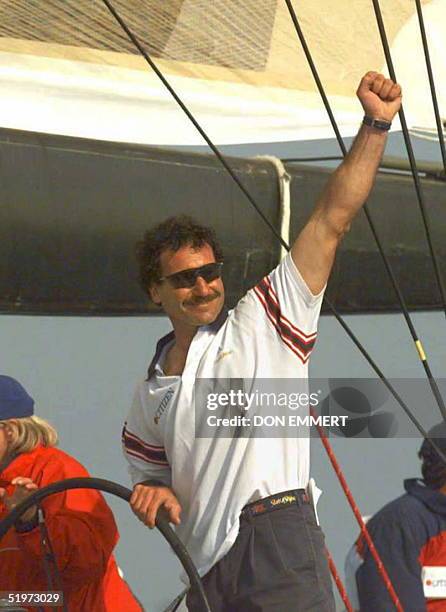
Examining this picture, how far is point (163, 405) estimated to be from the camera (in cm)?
210

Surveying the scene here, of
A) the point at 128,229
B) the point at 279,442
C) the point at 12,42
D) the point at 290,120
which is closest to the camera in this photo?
the point at 279,442

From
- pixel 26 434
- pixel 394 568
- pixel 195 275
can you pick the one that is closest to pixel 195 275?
pixel 195 275

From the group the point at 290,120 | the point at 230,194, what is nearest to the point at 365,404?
the point at 230,194

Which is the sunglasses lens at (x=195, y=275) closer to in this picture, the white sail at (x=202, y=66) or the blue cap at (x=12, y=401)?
the blue cap at (x=12, y=401)

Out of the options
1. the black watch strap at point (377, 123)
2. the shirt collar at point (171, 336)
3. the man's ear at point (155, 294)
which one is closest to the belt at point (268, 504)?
the shirt collar at point (171, 336)

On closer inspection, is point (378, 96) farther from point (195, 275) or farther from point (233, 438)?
point (233, 438)

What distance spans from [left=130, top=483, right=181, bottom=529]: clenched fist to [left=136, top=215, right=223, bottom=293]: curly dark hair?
33 cm

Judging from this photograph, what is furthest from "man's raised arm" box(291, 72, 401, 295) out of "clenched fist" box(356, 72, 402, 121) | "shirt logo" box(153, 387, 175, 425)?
"shirt logo" box(153, 387, 175, 425)

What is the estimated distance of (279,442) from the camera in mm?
2031

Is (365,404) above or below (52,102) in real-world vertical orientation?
below

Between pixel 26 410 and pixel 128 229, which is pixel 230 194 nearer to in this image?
pixel 128 229

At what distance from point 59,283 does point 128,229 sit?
6.3 inches

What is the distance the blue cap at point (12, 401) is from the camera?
2441 millimetres

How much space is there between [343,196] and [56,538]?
0.66 m
